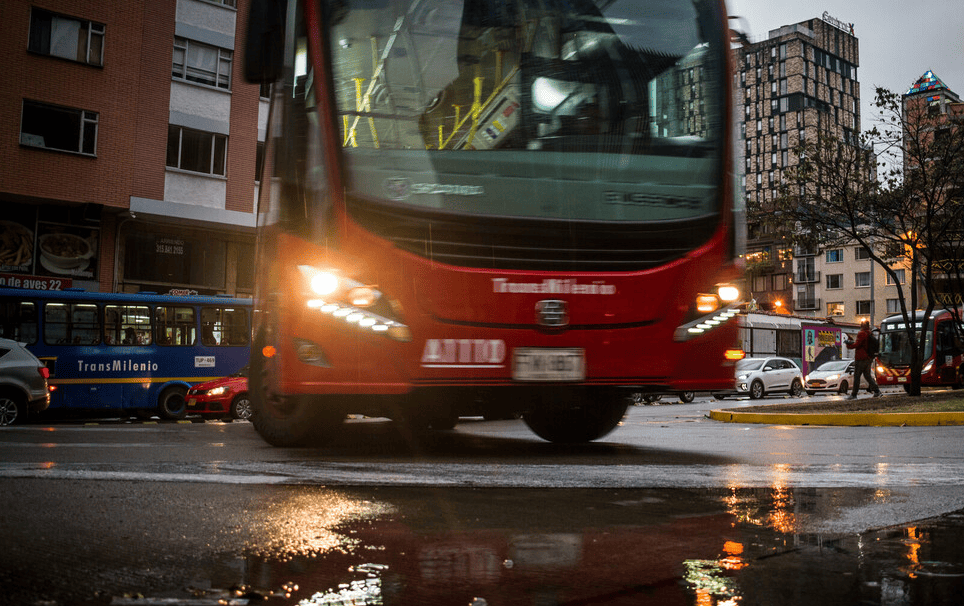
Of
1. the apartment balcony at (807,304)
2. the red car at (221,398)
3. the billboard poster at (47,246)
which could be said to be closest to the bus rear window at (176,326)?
the red car at (221,398)

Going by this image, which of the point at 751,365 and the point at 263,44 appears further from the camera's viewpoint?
the point at 751,365

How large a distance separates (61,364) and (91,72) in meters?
9.42

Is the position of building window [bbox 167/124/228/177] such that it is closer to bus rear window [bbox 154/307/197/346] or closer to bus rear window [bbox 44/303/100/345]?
bus rear window [bbox 154/307/197/346]

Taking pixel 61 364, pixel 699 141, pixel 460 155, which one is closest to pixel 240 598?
pixel 460 155

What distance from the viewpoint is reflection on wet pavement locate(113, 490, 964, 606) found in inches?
98.9

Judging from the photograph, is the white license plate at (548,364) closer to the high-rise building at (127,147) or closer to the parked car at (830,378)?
the high-rise building at (127,147)

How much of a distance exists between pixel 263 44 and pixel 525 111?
202 cm

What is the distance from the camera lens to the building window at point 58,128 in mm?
23734

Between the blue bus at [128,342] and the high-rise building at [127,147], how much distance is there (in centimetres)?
421

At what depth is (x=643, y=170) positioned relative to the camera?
6.81 meters

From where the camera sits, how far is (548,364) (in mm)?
6508

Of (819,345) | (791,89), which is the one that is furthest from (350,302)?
(791,89)

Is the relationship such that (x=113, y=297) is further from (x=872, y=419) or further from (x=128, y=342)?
(x=872, y=419)

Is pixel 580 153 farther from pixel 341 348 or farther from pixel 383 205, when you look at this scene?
pixel 341 348
